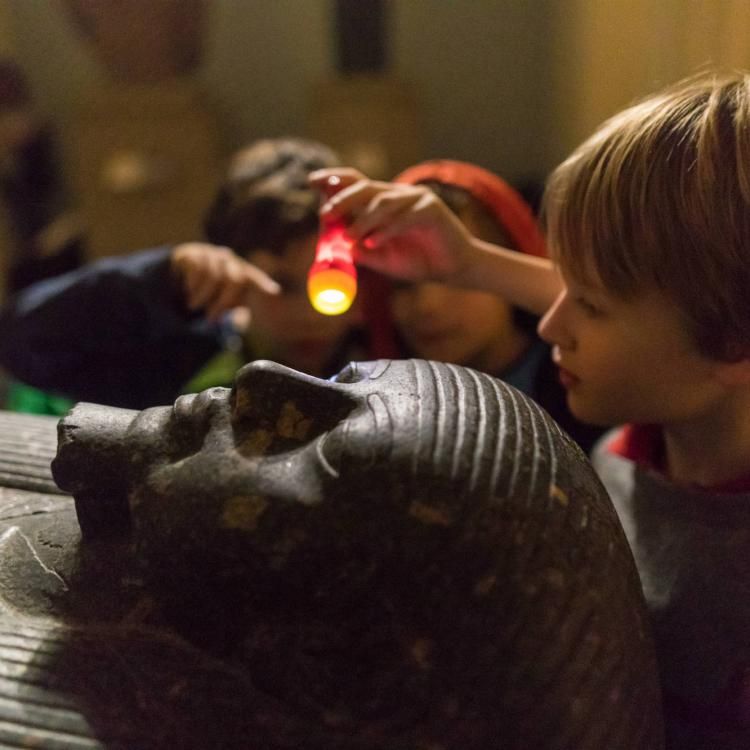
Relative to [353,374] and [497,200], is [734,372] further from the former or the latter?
[497,200]

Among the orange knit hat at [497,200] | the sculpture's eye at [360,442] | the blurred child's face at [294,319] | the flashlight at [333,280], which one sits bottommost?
the blurred child's face at [294,319]

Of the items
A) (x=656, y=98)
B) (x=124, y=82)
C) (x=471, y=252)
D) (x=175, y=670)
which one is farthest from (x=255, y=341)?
(x=124, y=82)

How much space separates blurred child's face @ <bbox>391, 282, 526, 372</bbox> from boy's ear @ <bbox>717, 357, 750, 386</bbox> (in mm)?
511

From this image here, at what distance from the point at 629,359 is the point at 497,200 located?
1.74ft

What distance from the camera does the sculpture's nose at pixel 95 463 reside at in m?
0.61

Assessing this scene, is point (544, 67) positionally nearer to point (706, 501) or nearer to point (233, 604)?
point (706, 501)

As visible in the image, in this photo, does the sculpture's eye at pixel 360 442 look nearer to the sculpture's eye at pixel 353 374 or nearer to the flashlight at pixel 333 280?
the sculpture's eye at pixel 353 374

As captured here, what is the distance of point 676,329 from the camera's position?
2.54ft

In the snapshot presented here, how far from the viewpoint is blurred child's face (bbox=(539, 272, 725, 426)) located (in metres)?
0.78

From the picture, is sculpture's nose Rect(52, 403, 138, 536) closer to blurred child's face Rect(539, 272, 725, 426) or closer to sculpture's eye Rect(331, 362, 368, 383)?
sculpture's eye Rect(331, 362, 368, 383)

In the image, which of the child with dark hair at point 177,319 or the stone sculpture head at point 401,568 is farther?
the child with dark hair at point 177,319

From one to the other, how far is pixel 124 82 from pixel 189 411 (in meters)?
2.04

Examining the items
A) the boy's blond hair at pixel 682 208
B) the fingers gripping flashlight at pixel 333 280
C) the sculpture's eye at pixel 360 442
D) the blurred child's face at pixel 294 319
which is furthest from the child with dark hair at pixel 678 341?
the blurred child's face at pixel 294 319

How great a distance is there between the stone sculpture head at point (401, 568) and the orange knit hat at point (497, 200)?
2.41 feet
